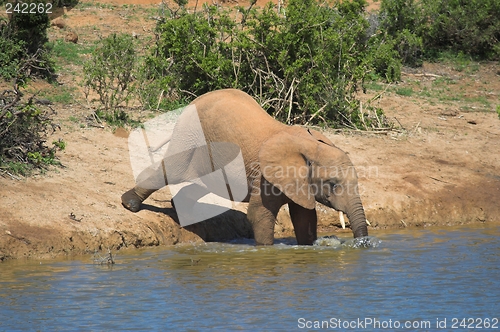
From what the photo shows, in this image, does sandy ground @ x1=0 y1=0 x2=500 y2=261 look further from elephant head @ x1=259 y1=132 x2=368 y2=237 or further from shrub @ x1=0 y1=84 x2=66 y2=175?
elephant head @ x1=259 y1=132 x2=368 y2=237

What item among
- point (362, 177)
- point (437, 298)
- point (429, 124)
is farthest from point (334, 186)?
point (429, 124)

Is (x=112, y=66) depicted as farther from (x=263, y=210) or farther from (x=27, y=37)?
(x=263, y=210)

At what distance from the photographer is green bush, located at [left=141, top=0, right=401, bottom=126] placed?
14.3 meters

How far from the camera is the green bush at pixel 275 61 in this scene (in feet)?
46.9

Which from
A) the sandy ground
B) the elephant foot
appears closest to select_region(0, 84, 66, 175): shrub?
the sandy ground

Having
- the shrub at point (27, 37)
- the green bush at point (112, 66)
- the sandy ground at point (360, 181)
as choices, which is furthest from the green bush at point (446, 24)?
the shrub at point (27, 37)

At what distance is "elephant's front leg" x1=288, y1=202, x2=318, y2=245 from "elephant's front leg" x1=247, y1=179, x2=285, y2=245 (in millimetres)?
342

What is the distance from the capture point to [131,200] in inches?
412

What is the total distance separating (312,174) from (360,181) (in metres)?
2.99

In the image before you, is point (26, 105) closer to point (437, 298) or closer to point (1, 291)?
point (1, 291)

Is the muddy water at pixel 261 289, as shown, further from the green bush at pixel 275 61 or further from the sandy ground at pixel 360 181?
the green bush at pixel 275 61

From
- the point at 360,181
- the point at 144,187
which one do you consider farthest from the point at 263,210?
the point at 360,181

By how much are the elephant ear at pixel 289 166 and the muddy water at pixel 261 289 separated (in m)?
0.70

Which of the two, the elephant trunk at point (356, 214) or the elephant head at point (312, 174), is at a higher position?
the elephant head at point (312, 174)
